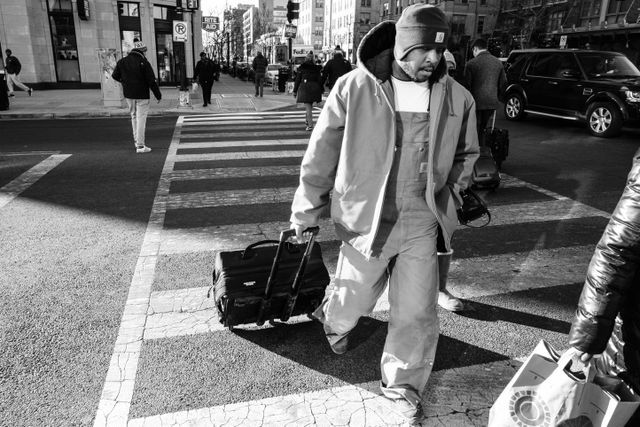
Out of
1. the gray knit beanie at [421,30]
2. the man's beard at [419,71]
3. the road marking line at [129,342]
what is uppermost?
the gray knit beanie at [421,30]

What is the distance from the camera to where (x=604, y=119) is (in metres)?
11.5

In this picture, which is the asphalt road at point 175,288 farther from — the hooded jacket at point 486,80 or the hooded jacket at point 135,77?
the hooded jacket at point 135,77

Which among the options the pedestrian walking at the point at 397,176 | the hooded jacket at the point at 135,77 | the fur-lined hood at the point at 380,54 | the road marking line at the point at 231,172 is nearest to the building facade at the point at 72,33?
the hooded jacket at the point at 135,77

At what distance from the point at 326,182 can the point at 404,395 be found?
3.75 feet

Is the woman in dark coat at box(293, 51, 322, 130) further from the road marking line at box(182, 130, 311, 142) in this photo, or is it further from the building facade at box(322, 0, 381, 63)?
the building facade at box(322, 0, 381, 63)

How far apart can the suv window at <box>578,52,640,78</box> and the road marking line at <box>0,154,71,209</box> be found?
1161 cm

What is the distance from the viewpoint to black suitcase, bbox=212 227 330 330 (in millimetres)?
3138

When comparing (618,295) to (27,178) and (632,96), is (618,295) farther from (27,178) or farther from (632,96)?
(632,96)

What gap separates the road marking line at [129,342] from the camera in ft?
8.55

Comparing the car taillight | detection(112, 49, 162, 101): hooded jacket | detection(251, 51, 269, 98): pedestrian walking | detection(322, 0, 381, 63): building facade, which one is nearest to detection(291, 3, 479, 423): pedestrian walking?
detection(112, 49, 162, 101): hooded jacket

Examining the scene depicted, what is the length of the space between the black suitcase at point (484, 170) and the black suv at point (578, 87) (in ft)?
21.7

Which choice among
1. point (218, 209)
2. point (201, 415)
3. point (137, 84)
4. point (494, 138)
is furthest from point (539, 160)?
point (201, 415)

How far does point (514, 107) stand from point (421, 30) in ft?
42.7

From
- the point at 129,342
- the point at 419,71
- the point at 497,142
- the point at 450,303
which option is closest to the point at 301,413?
the point at 129,342
